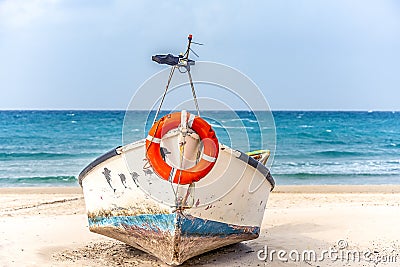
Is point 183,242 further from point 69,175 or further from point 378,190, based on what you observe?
point 69,175

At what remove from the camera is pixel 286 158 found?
22.8 metres

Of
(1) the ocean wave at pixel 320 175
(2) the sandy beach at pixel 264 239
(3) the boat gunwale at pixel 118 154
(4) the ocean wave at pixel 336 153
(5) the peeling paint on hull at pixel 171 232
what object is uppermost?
(4) the ocean wave at pixel 336 153

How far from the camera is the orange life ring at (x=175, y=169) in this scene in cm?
545

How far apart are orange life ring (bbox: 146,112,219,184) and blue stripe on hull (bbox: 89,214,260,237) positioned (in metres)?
0.39

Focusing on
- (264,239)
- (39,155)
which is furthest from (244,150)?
(39,155)

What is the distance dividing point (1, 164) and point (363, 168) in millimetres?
11870

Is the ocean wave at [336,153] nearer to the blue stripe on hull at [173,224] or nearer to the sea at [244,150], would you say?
the sea at [244,150]

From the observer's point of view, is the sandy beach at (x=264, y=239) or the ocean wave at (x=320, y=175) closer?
the sandy beach at (x=264, y=239)

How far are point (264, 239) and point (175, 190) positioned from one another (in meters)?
2.44

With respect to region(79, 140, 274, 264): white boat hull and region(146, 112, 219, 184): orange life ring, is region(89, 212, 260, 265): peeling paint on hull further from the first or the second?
region(146, 112, 219, 184): orange life ring

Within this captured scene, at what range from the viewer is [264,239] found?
761 cm

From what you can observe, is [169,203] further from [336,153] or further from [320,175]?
[336,153]

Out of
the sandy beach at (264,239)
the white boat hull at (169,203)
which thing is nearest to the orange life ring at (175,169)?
the white boat hull at (169,203)

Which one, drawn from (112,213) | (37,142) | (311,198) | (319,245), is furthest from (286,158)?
(112,213)
